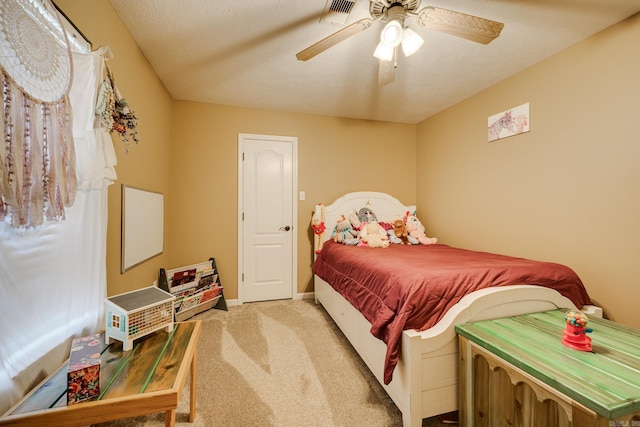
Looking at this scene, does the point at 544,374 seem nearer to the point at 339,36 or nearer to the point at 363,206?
the point at 339,36

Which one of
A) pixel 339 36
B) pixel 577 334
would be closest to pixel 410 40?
pixel 339 36

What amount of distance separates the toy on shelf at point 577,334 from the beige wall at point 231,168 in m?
2.53

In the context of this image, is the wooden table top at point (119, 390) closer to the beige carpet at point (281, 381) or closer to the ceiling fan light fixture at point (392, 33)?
the beige carpet at point (281, 381)

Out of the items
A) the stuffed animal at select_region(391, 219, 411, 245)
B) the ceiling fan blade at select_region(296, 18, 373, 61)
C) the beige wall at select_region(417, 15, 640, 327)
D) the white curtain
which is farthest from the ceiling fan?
the stuffed animal at select_region(391, 219, 411, 245)

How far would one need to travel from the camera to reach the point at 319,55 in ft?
6.82

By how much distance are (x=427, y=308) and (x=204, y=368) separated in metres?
1.61

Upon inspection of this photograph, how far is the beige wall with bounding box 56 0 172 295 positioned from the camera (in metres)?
1.40

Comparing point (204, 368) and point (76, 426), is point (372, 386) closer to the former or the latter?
point (204, 368)

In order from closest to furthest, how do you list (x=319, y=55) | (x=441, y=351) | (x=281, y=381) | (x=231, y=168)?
(x=441, y=351)
(x=281, y=381)
(x=319, y=55)
(x=231, y=168)

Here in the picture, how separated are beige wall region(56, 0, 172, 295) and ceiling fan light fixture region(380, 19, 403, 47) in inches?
59.7

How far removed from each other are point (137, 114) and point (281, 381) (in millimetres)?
2204

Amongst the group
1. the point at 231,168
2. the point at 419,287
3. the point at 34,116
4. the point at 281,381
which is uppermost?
the point at 231,168

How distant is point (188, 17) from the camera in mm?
1679

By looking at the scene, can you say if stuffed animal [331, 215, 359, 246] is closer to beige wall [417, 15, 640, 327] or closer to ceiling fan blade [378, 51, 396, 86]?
beige wall [417, 15, 640, 327]
